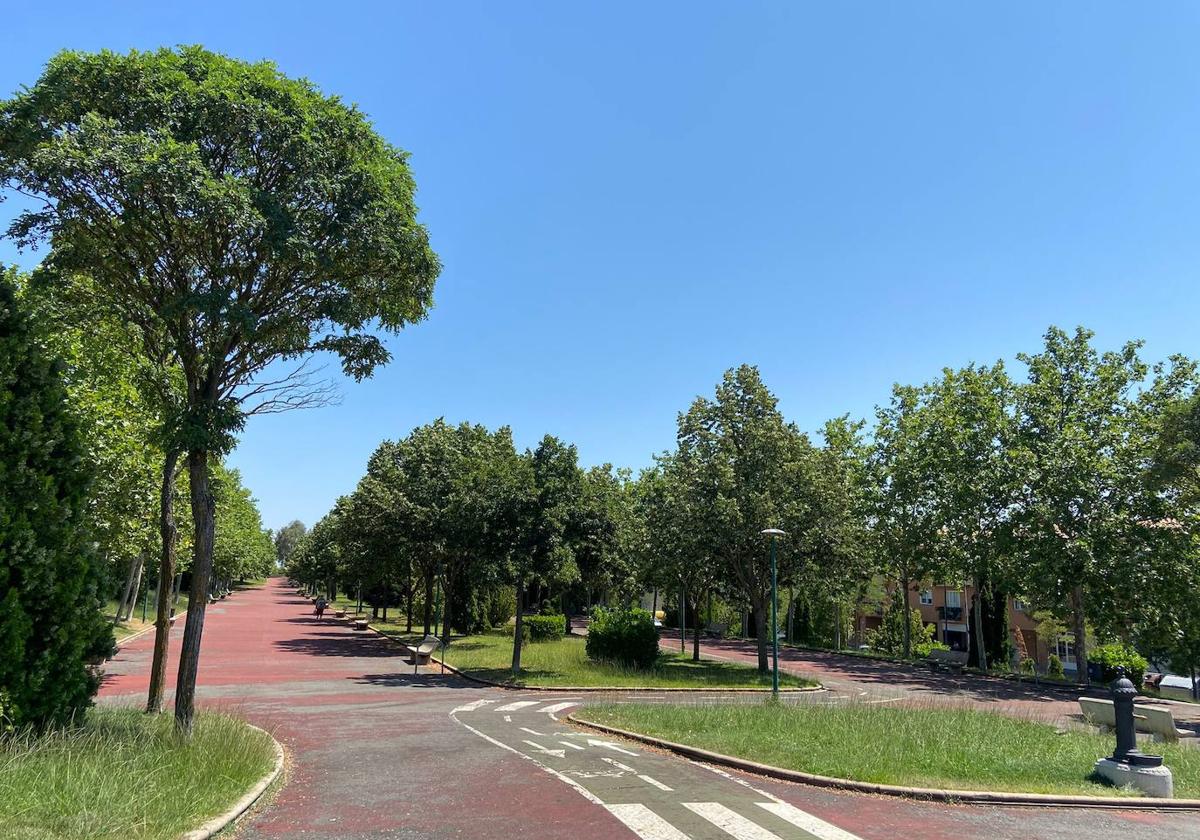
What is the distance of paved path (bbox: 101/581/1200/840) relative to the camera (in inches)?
296

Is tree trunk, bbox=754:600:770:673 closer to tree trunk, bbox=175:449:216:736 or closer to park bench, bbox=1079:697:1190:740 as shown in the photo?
park bench, bbox=1079:697:1190:740

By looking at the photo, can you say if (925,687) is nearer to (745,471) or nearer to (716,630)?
(745,471)

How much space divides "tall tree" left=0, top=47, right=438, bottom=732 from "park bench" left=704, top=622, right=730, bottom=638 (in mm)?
46321

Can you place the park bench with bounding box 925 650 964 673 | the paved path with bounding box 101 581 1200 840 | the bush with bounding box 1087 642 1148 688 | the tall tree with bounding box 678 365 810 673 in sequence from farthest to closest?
the park bench with bounding box 925 650 964 673, the bush with bounding box 1087 642 1148 688, the tall tree with bounding box 678 365 810 673, the paved path with bounding box 101 581 1200 840

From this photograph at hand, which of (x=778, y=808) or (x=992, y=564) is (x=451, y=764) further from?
(x=992, y=564)

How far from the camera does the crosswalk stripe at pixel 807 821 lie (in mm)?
Answer: 7352

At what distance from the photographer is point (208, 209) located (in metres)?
10.3

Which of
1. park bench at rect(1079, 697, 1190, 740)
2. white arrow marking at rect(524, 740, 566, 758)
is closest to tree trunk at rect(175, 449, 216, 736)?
white arrow marking at rect(524, 740, 566, 758)

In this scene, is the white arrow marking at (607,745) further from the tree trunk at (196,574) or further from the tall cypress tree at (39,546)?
the tall cypress tree at (39,546)

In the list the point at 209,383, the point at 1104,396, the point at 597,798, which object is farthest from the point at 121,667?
the point at 1104,396

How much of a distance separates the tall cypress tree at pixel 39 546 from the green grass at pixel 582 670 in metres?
15.3

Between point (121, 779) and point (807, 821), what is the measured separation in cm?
725

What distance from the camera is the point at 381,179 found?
39.8 ft

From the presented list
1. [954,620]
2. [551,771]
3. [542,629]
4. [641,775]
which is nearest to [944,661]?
[542,629]
